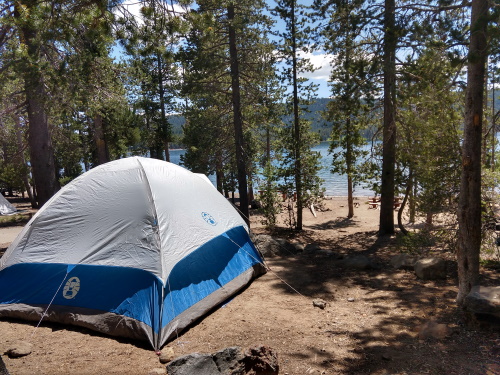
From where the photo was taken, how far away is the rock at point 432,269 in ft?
24.3

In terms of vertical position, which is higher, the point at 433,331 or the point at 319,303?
the point at 433,331

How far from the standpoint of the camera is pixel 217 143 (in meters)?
15.7

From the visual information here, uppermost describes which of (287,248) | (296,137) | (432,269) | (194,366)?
(296,137)

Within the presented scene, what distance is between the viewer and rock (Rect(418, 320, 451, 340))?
4.86 m

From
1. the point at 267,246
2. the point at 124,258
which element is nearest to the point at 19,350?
the point at 124,258

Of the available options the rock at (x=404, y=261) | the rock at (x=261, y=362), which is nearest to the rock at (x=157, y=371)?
the rock at (x=261, y=362)

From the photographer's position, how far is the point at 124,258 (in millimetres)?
5742

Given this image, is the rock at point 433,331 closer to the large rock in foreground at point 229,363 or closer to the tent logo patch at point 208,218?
the large rock in foreground at point 229,363

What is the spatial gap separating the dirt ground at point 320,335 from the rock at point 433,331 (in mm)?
55

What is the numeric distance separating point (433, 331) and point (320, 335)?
149 cm

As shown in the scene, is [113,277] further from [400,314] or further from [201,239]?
[400,314]

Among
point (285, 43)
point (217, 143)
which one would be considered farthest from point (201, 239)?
point (285, 43)

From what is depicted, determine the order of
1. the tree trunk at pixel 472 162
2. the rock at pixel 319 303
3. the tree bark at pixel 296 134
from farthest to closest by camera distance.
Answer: the tree bark at pixel 296 134, the rock at pixel 319 303, the tree trunk at pixel 472 162

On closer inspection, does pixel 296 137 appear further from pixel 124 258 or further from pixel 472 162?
pixel 124 258
